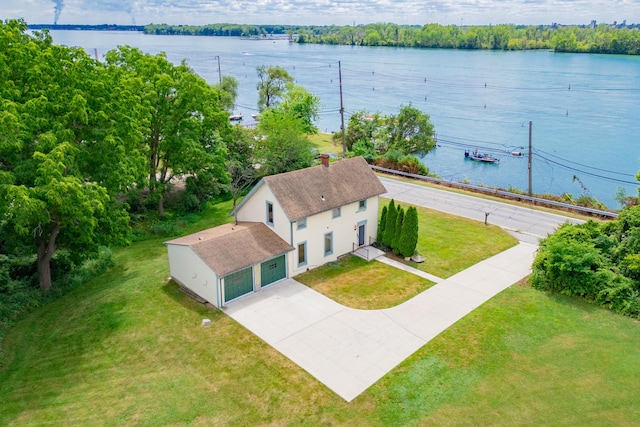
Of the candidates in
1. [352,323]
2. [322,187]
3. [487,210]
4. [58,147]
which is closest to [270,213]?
[322,187]

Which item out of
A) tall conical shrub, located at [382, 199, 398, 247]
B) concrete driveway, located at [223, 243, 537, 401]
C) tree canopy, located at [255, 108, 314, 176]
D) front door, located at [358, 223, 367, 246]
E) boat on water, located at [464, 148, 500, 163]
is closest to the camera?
concrete driveway, located at [223, 243, 537, 401]

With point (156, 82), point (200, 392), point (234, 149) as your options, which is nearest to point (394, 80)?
point (234, 149)

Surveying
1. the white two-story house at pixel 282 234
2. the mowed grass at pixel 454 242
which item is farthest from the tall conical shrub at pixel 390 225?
the mowed grass at pixel 454 242

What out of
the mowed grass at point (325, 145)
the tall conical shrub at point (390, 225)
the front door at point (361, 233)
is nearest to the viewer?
the tall conical shrub at point (390, 225)

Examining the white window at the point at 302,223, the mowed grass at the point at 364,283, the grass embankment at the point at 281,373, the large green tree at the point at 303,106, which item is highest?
the large green tree at the point at 303,106

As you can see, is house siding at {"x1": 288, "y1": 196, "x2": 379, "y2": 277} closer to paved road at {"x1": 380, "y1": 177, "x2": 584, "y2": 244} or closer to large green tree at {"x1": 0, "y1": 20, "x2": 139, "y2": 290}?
large green tree at {"x1": 0, "y1": 20, "x2": 139, "y2": 290}

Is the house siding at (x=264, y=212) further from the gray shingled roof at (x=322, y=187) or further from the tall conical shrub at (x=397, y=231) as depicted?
the tall conical shrub at (x=397, y=231)

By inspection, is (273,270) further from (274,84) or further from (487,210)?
(274,84)

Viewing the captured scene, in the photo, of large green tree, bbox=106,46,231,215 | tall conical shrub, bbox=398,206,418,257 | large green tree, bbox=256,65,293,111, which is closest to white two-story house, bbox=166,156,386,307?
tall conical shrub, bbox=398,206,418,257
